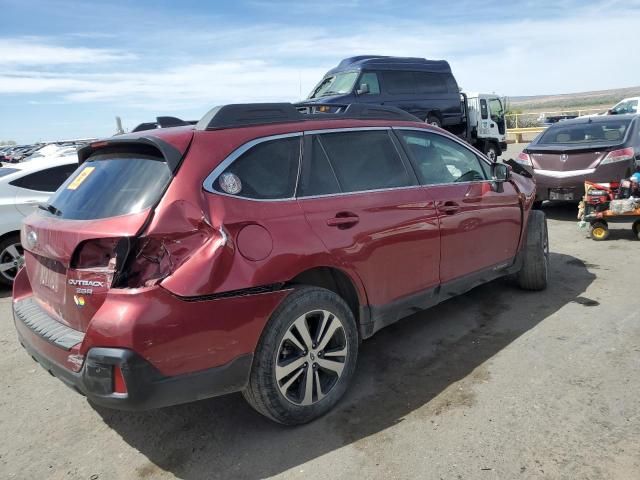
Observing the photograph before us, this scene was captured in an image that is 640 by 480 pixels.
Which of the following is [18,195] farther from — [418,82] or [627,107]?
[627,107]

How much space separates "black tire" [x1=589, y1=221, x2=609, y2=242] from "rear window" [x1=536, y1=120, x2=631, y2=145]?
6.13ft

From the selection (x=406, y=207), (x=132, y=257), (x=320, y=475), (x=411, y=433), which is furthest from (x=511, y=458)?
(x=132, y=257)

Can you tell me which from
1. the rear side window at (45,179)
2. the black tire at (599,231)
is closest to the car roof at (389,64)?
the black tire at (599,231)

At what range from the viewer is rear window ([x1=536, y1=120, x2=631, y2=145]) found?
8664 millimetres

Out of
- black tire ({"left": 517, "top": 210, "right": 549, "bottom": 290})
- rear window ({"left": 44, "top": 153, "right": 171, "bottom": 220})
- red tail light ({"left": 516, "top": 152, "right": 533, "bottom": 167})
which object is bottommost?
black tire ({"left": 517, "top": 210, "right": 549, "bottom": 290})

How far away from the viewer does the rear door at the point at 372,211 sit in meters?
3.26

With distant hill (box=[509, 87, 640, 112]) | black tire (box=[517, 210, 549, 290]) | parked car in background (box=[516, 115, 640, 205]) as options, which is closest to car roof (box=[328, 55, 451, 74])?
parked car in background (box=[516, 115, 640, 205])

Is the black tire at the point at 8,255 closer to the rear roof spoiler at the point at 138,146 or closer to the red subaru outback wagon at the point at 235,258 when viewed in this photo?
the red subaru outback wagon at the point at 235,258

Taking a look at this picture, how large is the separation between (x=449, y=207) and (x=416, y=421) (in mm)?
1646

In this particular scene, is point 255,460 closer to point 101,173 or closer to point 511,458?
point 511,458

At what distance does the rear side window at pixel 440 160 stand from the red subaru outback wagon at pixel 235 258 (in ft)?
0.17

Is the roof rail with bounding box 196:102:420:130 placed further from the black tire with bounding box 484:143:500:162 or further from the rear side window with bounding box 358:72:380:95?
the black tire with bounding box 484:143:500:162

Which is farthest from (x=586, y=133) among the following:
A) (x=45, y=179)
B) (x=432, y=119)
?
(x=45, y=179)

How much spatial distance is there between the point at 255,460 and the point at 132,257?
1.24 m
